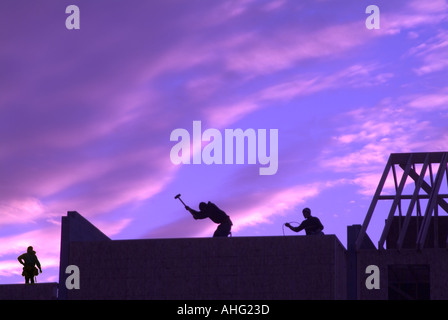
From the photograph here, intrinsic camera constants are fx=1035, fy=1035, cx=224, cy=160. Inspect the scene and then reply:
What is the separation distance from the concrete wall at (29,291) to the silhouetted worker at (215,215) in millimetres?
5336

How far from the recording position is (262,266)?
3459 cm

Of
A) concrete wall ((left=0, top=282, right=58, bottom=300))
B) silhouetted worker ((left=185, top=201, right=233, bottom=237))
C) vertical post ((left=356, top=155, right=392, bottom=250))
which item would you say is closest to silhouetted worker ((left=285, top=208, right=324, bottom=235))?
silhouetted worker ((left=185, top=201, right=233, bottom=237))

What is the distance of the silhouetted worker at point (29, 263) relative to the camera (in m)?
34.6

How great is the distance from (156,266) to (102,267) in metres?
1.89

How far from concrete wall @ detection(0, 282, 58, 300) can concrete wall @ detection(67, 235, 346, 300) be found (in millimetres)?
707

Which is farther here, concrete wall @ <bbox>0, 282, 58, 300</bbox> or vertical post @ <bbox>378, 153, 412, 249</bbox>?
vertical post @ <bbox>378, 153, 412, 249</bbox>

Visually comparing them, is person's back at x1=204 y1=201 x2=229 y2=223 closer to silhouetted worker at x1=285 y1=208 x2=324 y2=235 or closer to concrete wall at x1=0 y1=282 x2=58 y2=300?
silhouetted worker at x1=285 y1=208 x2=324 y2=235

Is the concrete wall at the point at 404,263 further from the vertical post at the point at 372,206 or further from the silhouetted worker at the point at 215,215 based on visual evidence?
the silhouetted worker at the point at 215,215

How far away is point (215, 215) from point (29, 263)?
6442 mm

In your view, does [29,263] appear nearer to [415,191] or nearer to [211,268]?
[211,268]

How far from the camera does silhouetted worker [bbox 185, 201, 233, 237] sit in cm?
3500
